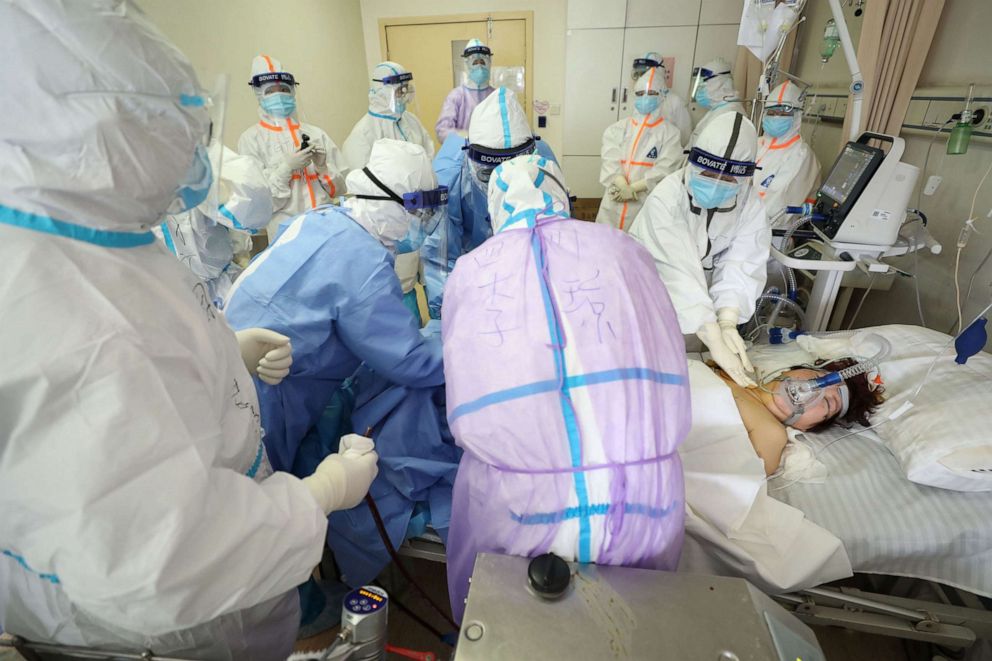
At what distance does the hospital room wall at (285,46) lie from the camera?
8.75ft

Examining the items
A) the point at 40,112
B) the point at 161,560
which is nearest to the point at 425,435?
the point at 161,560

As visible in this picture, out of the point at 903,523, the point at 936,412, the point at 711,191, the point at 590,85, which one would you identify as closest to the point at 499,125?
the point at 711,191

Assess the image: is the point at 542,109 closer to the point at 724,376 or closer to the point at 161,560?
the point at 724,376

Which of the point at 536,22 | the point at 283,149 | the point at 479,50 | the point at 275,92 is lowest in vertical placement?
the point at 283,149

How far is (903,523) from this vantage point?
1.18 m

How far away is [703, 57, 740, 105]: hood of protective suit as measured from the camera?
13.3 feet

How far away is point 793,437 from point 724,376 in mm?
289

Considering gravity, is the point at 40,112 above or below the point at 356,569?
above

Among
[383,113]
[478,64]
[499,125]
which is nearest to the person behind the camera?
[499,125]

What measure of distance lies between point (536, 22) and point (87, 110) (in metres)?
5.00

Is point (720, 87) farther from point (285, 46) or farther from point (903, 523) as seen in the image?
point (903, 523)

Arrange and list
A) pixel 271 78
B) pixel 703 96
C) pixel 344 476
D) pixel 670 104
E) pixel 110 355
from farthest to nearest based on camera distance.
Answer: pixel 670 104
pixel 703 96
pixel 271 78
pixel 344 476
pixel 110 355

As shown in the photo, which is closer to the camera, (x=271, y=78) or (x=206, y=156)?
(x=206, y=156)

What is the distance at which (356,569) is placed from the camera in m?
1.27
